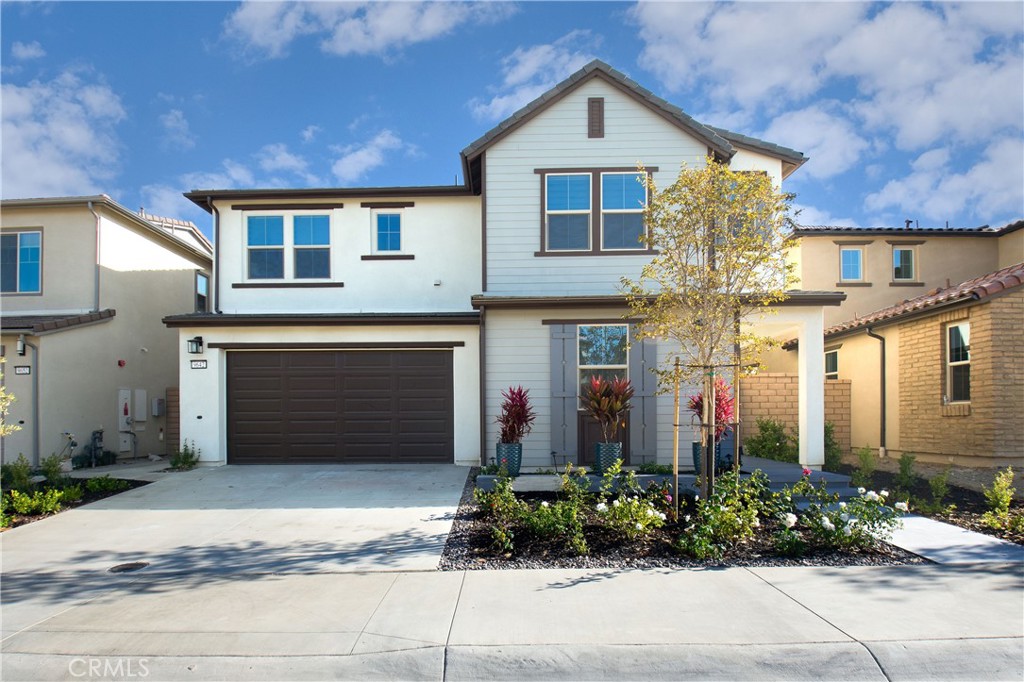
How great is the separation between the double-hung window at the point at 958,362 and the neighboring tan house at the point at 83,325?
1726 centimetres

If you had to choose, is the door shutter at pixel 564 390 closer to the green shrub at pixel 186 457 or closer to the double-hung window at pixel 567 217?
the double-hung window at pixel 567 217

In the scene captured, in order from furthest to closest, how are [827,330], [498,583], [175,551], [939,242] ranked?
[939,242] < [827,330] < [175,551] < [498,583]

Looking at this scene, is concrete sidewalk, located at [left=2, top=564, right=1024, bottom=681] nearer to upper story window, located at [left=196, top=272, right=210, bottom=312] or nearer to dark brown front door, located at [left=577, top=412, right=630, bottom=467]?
dark brown front door, located at [left=577, top=412, right=630, bottom=467]

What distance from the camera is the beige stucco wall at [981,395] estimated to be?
11.1 m

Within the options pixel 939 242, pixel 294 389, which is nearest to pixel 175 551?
pixel 294 389

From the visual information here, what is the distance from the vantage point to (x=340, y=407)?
1316cm

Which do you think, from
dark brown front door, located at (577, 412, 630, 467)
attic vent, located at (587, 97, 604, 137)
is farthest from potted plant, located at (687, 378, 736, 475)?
attic vent, located at (587, 97, 604, 137)

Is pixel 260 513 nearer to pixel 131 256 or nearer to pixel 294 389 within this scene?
pixel 294 389

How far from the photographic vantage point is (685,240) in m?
7.70

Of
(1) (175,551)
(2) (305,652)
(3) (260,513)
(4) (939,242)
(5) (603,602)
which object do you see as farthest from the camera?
(4) (939,242)

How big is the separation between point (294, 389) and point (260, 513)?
4754mm

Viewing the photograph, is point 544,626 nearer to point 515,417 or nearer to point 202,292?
point 515,417

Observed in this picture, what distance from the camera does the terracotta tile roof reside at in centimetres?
1246

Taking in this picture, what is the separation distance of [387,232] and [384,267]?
80 centimetres
